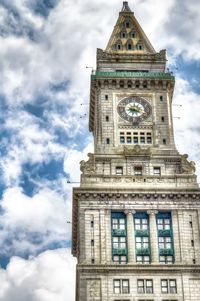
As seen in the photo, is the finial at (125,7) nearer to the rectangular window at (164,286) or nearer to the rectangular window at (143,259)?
the rectangular window at (143,259)

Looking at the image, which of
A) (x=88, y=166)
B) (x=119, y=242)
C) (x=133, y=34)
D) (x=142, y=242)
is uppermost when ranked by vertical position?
(x=133, y=34)

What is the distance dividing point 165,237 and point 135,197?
22.9 feet

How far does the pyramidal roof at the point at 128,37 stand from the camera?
12900 centimetres

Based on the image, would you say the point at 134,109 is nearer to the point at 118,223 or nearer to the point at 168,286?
the point at 118,223

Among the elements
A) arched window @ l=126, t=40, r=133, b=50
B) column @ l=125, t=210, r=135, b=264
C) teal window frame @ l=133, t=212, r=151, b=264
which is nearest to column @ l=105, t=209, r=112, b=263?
column @ l=125, t=210, r=135, b=264

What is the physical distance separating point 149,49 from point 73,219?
33345mm

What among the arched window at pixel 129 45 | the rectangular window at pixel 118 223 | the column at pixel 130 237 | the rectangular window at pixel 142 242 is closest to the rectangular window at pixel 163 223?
the rectangular window at pixel 142 242

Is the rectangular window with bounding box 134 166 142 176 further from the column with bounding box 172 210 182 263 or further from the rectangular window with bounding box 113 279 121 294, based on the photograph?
the rectangular window with bounding box 113 279 121 294

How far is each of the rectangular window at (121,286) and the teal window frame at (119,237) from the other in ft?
10.0

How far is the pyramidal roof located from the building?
91.9 inches

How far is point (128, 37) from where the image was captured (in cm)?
13088

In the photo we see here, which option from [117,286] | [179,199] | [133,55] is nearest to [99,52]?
[133,55]

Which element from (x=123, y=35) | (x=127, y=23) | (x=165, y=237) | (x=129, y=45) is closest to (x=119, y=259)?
(x=165, y=237)

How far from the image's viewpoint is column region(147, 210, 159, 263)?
105 m
